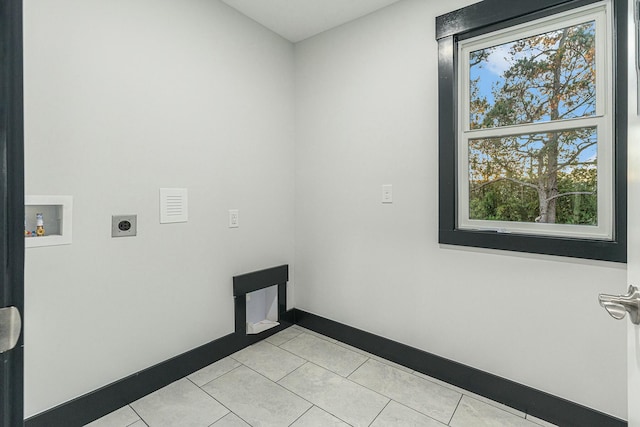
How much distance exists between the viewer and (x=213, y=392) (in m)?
1.83

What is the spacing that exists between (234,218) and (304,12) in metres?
1.57

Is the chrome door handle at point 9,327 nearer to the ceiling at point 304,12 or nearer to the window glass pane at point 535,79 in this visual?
the window glass pane at point 535,79

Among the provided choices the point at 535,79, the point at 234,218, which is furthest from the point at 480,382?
the point at 234,218

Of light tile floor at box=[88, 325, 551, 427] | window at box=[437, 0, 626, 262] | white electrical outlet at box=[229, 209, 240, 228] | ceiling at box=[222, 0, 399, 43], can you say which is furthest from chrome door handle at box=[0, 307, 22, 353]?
ceiling at box=[222, 0, 399, 43]

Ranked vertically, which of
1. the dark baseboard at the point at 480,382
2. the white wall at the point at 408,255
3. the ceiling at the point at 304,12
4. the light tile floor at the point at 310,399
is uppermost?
the ceiling at the point at 304,12

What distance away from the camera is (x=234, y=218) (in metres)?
2.27

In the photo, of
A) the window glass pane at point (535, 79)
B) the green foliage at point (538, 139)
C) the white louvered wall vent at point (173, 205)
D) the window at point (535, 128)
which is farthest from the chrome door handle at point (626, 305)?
the white louvered wall vent at point (173, 205)

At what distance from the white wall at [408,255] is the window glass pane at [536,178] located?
23 centimetres

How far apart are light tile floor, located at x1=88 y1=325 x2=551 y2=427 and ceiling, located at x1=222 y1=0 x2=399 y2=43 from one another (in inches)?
97.4

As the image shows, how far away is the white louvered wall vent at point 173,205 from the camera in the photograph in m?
1.87

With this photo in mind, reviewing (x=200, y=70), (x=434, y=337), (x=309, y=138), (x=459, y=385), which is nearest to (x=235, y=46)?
(x=200, y=70)

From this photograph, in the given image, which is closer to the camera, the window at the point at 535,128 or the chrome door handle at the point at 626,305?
the chrome door handle at the point at 626,305

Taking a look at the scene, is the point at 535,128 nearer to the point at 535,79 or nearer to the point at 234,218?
the point at 535,79

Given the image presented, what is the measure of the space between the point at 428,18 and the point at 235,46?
4.34 ft
